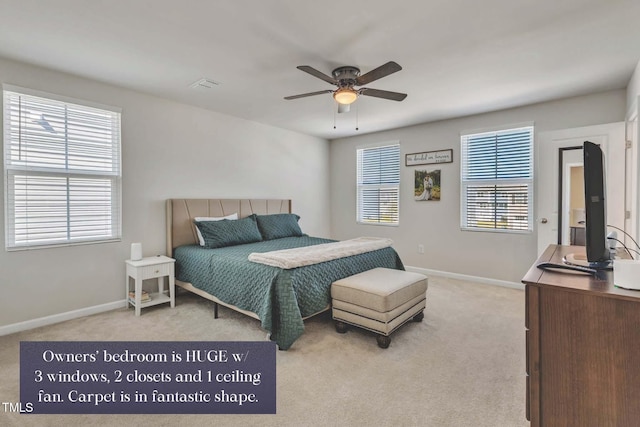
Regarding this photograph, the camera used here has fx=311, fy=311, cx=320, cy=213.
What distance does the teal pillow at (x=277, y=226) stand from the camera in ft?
14.2

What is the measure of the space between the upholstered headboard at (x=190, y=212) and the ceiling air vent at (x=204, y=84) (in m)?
1.37

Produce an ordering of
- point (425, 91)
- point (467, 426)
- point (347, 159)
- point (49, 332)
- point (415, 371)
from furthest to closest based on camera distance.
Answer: point (347, 159)
point (425, 91)
point (49, 332)
point (415, 371)
point (467, 426)

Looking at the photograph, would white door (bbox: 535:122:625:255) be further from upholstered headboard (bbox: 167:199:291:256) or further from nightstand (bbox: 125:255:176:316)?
nightstand (bbox: 125:255:176:316)

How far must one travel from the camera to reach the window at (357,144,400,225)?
5281mm

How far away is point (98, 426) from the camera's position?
5.34 feet

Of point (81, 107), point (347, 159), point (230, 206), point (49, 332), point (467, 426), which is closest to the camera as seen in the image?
point (467, 426)

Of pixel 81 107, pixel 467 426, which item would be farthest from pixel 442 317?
pixel 81 107

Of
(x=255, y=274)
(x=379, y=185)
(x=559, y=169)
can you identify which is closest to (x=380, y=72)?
(x=255, y=274)

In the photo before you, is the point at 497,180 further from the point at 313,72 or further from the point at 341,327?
the point at 313,72

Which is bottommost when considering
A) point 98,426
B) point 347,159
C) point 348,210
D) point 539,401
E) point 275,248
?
point 98,426

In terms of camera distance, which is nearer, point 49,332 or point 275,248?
point 49,332

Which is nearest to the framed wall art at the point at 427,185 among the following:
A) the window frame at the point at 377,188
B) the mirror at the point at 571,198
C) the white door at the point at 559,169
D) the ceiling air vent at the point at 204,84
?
the window frame at the point at 377,188

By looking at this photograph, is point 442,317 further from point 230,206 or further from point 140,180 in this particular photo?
point 140,180

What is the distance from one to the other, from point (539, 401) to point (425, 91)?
9.93ft
